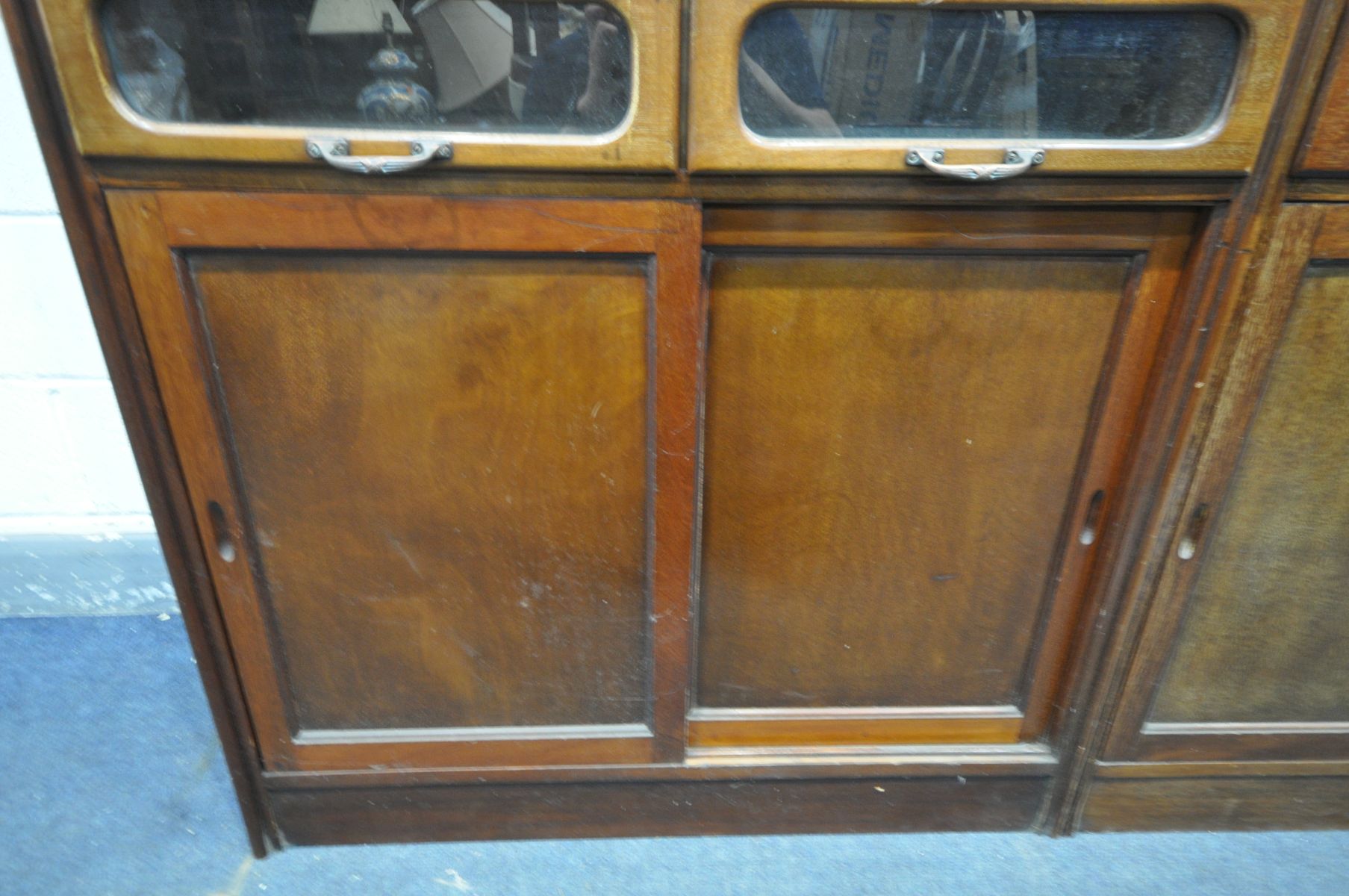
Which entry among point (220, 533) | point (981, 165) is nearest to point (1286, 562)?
point (981, 165)

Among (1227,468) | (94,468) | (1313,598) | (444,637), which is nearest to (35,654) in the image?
(94,468)

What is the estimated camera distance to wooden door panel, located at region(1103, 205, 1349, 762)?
832 millimetres

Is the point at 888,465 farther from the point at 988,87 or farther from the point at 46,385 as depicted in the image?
the point at 46,385

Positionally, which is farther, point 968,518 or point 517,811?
point 517,811

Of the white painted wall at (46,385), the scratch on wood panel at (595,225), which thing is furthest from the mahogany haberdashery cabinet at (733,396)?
the white painted wall at (46,385)

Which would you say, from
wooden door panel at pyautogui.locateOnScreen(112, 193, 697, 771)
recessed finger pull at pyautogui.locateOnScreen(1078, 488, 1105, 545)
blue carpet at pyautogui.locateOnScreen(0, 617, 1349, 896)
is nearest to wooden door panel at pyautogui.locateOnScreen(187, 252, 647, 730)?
wooden door panel at pyautogui.locateOnScreen(112, 193, 697, 771)

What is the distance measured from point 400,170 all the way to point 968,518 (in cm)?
70

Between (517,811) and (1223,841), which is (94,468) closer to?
(517,811)

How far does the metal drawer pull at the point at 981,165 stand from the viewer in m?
0.75

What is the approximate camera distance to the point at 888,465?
929mm

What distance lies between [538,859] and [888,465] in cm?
69

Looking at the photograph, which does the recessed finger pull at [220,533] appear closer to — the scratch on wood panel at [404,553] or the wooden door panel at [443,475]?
the wooden door panel at [443,475]

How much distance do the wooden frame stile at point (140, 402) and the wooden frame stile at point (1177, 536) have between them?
1022 mm

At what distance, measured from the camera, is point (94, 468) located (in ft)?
4.77
